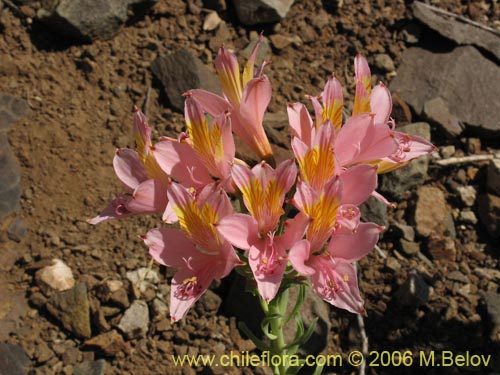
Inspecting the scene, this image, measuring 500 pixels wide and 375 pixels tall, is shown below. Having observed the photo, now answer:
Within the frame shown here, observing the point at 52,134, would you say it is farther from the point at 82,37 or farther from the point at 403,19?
the point at 403,19

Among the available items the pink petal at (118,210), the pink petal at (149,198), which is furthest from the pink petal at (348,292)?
the pink petal at (118,210)

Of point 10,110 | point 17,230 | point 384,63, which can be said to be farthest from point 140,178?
point 384,63

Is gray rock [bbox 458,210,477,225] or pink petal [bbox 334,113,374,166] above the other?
pink petal [bbox 334,113,374,166]

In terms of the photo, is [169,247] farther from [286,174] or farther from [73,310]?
[73,310]

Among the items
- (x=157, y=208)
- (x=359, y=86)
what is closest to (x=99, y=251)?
(x=157, y=208)

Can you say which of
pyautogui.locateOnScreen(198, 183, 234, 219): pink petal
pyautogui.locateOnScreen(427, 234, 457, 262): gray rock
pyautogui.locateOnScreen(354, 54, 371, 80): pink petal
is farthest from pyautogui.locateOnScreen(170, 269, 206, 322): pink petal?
pyautogui.locateOnScreen(427, 234, 457, 262): gray rock

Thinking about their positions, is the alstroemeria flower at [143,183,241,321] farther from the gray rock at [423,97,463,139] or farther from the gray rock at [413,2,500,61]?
the gray rock at [413,2,500,61]

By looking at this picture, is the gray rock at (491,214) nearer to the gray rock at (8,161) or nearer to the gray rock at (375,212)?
the gray rock at (375,212)
